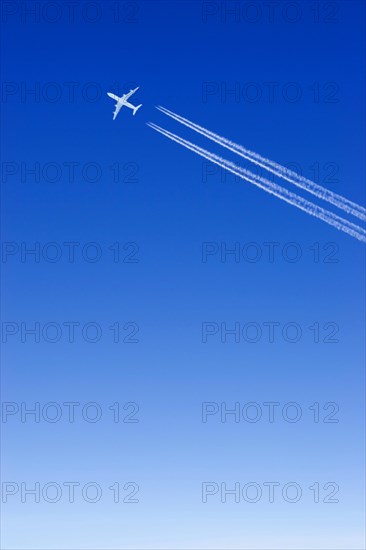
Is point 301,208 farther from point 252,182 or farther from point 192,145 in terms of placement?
point 192,145

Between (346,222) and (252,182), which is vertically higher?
(252,182)

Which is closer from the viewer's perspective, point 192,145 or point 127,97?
point 192,145

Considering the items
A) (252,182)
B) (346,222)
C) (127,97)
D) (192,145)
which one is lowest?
(346,222)

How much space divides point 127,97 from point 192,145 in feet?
31.8

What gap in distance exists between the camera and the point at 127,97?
46.7 metres

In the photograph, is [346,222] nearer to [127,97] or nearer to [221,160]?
[221,160]

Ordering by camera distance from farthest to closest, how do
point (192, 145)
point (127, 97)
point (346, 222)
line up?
point (127, 97)
point (192, 145)
point (346, 222)

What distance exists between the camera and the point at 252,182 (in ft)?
120

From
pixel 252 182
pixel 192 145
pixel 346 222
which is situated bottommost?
pixel 346 222

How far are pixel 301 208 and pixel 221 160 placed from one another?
4117mm

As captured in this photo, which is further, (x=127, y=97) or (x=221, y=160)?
(x=127, y=97)

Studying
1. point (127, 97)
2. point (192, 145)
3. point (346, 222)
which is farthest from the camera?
point (127, 97)

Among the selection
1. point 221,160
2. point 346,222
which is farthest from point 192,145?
point 346,222

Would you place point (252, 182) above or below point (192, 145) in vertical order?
below
